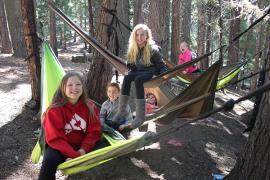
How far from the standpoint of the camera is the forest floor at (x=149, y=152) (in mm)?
3262

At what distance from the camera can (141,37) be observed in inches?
142

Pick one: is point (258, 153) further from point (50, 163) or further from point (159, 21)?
point (159, 21)

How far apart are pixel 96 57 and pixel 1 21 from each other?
7182 millimetres

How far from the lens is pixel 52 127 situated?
2.54 meters

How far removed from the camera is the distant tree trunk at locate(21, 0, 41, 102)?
14.2 ft

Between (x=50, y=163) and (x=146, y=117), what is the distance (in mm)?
1174

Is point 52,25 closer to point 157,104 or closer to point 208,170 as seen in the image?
point 157,104

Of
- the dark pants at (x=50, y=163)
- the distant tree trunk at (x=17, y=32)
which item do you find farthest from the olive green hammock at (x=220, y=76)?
the distant tree trunk at (x=17, y=32)

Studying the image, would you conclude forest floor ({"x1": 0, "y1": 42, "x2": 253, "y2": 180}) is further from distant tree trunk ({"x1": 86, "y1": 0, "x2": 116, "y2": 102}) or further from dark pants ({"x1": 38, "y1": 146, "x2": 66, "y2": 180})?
distant tree trunk ({"x1": 86, "y1": 0, "x2": 116, "y2": 102})

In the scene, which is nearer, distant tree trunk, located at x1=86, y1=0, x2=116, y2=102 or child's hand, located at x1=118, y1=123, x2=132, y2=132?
child's hand, located at x1=118, y1=123, x2=132, y2=132

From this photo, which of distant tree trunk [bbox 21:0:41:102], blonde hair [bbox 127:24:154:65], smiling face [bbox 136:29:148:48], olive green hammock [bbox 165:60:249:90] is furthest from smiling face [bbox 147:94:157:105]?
distant tree trunk [bbox 21:0:41:102]

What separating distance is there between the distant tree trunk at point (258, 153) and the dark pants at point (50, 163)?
1412 mm

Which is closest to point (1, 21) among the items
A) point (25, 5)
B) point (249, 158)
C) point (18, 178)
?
point (25, 5)

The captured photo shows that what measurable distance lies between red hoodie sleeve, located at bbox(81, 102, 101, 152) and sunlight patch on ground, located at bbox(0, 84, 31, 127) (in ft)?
6.26
